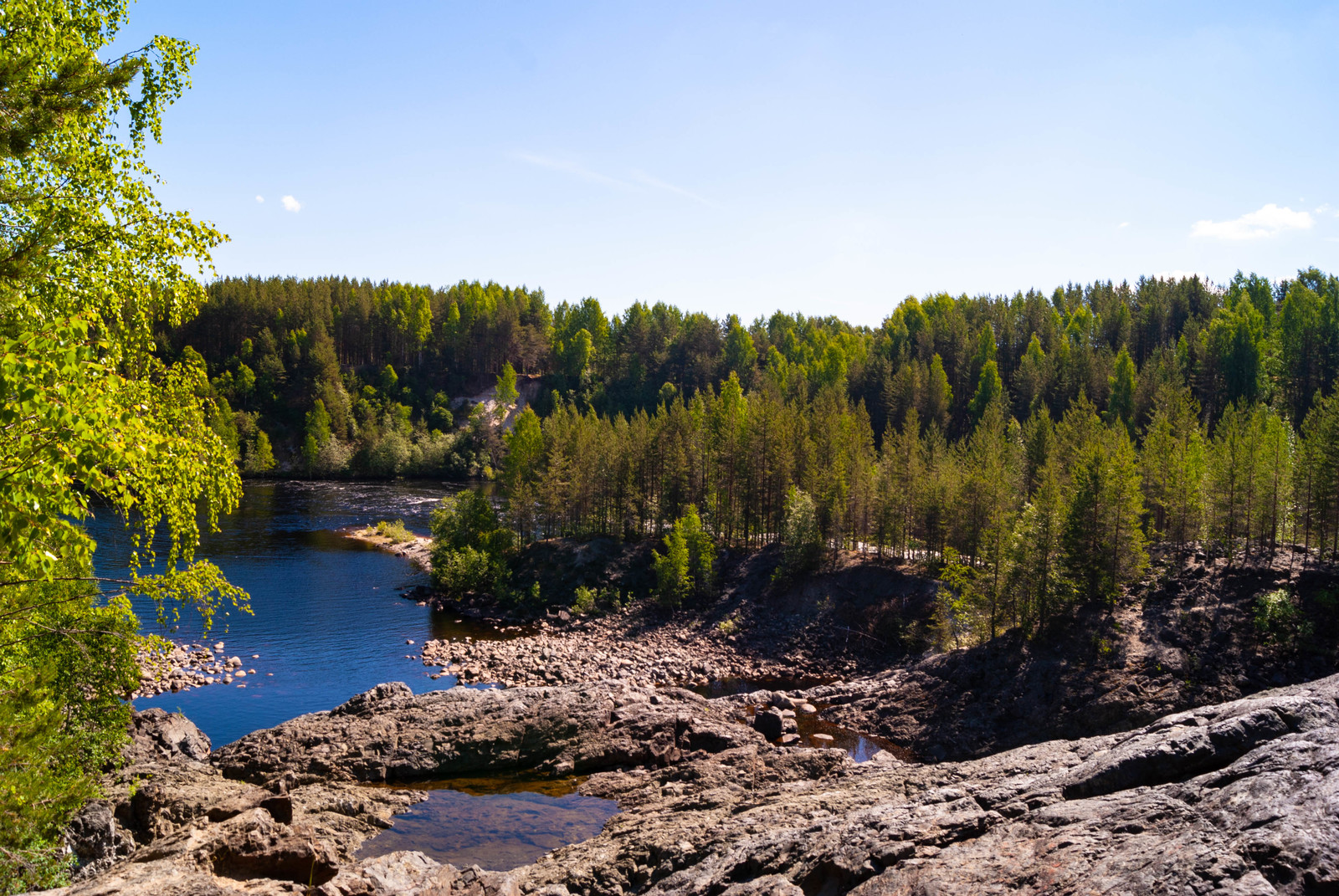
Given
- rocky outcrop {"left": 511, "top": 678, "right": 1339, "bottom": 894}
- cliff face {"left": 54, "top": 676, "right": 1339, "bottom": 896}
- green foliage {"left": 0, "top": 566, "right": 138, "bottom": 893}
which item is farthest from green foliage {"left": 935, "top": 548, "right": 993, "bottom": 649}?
green foliage {"left": 0, "top": 566, "right": 138, "bottom": 893}

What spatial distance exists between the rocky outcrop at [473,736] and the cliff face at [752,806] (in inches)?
3.5

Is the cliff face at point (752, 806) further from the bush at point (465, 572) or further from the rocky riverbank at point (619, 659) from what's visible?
the bush at point (465, 572)

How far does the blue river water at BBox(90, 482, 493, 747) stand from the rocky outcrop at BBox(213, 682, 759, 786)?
4219mm

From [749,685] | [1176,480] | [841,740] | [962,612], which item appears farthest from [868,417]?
[841,740]

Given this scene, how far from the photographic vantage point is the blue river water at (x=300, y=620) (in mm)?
36125

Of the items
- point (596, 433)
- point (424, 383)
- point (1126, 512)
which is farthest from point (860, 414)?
point (424, 383)

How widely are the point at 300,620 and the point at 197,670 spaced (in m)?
10.1

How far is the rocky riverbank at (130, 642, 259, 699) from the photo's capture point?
37.1 meters

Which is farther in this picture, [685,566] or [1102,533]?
[685,566]

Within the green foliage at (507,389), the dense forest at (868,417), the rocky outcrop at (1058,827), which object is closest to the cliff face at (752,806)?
the rocky outcrop at (1058,827)

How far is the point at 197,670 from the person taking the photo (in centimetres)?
3922

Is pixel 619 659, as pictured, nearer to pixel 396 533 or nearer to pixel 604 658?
pixel 604 658

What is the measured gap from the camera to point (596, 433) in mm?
71938

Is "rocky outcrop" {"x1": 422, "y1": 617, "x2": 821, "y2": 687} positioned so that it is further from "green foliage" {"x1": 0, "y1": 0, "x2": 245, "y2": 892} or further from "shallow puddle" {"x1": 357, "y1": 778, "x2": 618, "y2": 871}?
"green foliage" {"x1": 0, "y1": 0, "x2": 245, "y2": 892}
